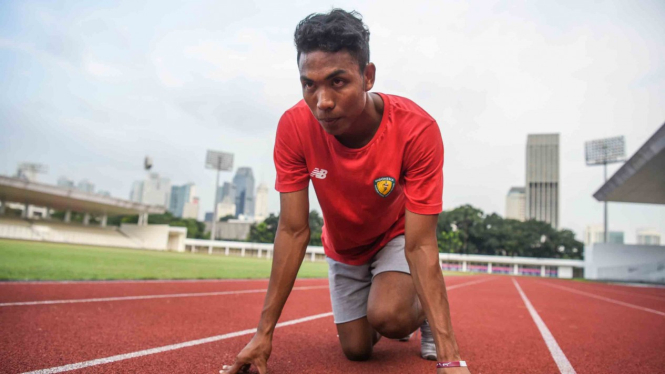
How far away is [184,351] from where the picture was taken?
3180 millimetres

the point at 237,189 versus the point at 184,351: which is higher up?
the point at 237,189

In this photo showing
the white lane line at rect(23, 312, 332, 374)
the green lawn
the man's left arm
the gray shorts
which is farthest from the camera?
the green lawn

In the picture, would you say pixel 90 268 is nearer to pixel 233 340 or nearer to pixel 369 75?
pixel 233 340

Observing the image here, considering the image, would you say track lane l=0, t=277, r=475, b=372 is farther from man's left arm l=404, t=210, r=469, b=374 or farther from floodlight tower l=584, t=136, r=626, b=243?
floodlight tower l=584, t=136, r=626, b=243

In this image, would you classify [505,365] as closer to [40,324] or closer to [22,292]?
[40,324]

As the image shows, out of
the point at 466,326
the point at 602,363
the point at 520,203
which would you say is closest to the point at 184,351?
the point at 602,363

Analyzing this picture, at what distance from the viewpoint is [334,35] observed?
2131mm

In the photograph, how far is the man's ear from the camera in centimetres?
230

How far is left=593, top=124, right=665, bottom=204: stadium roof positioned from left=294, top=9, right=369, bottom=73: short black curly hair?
60.2 feet

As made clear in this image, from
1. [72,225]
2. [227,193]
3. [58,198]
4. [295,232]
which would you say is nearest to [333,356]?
[295,232]

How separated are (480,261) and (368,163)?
6076cm

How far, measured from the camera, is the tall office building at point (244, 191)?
151375mm

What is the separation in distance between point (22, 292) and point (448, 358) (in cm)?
598

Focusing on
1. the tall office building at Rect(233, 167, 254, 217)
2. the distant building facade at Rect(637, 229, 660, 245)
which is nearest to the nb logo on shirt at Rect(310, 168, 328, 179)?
the distant building facade at Rect(637, 229, 660, 245)
